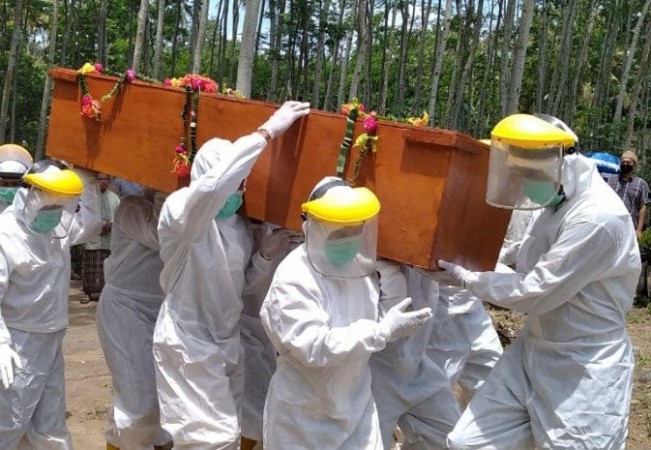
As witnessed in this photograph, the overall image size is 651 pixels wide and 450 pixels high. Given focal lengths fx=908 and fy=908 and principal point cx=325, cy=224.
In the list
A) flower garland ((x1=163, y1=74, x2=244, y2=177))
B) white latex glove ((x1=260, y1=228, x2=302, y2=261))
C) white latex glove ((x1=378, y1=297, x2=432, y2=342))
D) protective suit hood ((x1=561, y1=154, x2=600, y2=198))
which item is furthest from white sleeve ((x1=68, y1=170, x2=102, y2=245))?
protective suit hood ((x1=561, y1=154, x2=600, y2=198))

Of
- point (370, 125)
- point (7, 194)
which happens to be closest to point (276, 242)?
point (370, 125)

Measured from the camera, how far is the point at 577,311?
414 centimetres

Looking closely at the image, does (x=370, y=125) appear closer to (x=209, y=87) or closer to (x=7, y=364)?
(x=209, y=87)

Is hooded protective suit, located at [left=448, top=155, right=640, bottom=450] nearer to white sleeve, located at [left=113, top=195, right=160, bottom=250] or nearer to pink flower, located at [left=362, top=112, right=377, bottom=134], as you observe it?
pink flower, located at [left=362, top=112, right=377, bottom=134]

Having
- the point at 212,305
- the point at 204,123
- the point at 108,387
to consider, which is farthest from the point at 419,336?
the point at 108,387

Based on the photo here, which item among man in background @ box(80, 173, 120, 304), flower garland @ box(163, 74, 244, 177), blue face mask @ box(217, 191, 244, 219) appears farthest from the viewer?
man in background @ box(80, 173, 120, 304)

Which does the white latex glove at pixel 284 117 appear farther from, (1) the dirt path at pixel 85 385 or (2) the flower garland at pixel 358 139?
(1) the dirt path at pixel 85 385

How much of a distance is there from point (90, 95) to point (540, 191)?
2637mm

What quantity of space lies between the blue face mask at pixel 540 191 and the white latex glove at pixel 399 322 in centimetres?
71

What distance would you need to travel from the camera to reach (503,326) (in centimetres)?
977

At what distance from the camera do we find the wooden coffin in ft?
13.1

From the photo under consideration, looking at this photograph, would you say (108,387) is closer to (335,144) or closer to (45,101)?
(335,144)

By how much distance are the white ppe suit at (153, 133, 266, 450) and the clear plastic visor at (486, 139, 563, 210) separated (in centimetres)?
120

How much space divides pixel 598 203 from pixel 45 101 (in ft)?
52.2
